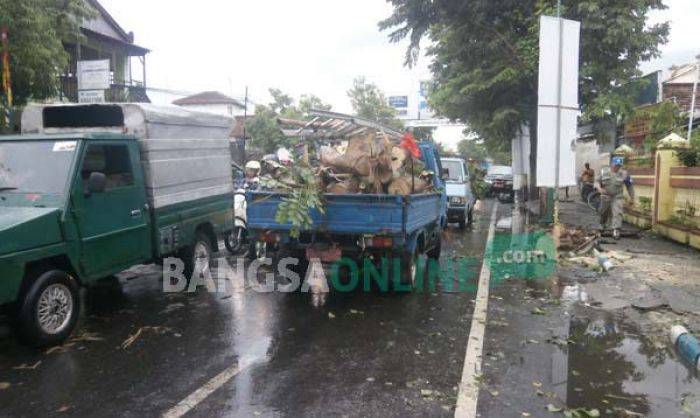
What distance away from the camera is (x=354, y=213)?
661cm

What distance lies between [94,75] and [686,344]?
18.2 metres

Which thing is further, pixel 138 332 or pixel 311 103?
pixel 311 103

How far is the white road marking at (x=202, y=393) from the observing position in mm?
3773

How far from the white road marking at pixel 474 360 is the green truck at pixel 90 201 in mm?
3843

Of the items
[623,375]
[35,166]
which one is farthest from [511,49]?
[35,166]

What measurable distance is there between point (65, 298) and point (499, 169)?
26.5 metres

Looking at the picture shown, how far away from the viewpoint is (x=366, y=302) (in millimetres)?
6797

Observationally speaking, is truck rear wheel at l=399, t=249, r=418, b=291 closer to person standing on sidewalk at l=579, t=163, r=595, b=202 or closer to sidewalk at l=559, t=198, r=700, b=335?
sidewalk at l=559, t=198, r=700, b=335

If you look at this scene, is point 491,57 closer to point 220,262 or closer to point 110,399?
point 220,262

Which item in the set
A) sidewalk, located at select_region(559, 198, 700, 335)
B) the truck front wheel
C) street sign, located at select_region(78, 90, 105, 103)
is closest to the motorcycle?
the truck front wheel

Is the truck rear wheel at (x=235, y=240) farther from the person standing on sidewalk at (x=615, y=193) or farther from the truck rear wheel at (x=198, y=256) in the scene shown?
the person standing on sidewalk at (x=615, y=193)

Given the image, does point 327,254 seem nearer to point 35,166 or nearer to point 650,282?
point 35,166

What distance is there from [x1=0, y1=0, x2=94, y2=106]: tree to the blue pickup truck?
25.5 ft

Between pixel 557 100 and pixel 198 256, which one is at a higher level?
pixel 557 100
